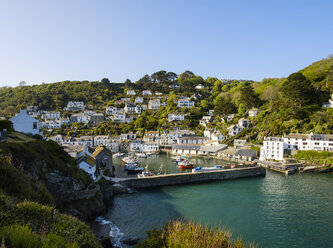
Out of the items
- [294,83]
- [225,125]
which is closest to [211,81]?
[225,125]

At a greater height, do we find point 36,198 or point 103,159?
point 36,198

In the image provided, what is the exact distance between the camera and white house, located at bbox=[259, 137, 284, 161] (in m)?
44.8

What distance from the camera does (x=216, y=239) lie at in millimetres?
8430

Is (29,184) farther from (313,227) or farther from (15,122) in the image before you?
(313,227)

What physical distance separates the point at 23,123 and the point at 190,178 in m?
23.0

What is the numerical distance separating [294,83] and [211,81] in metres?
77.3

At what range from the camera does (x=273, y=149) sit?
45688mm

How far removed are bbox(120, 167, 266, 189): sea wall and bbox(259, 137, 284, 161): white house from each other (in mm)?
10698

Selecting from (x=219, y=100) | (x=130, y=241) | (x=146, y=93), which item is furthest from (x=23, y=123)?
(x=146, y=93)

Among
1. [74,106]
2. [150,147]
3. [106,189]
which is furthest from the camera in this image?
[74,106]

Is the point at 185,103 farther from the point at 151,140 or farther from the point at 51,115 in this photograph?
the point at 51,115

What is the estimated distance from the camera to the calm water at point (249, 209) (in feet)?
56.3

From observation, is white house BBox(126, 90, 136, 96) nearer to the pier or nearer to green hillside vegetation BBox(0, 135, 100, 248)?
the pier

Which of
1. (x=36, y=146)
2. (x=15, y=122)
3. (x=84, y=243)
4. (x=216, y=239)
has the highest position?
(x=15, y=122)
